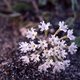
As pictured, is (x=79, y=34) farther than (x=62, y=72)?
Yes

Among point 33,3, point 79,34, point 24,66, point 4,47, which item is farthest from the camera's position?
point 33,3

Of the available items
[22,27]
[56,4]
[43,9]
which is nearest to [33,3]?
[43,9]

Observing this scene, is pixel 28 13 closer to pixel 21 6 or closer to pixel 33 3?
pixel 21 6

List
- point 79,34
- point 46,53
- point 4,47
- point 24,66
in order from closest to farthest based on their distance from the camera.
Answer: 1. point 46,53
2. point 24,66
3. point 4,47
4. point 79,34

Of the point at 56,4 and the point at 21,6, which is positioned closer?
the point at 21,6

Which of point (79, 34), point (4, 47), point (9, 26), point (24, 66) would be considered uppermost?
point (9, 26)

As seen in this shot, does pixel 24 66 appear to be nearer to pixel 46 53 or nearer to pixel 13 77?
pixel 13 77

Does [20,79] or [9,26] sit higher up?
[9,26]

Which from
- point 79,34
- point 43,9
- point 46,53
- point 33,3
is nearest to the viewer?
point 46,53

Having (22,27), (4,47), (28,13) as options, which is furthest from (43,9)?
(4,47)
